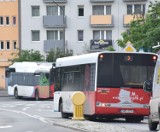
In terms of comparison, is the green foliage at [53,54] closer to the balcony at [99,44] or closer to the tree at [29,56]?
the tree at [29,56]

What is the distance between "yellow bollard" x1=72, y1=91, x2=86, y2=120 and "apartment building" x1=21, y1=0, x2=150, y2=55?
51368 mm

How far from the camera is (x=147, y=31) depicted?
42.9m

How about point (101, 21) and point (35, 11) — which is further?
point (35, 11)

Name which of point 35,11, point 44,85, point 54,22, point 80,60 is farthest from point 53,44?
point 80,60

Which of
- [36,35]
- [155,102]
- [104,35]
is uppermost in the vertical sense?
[36,35]

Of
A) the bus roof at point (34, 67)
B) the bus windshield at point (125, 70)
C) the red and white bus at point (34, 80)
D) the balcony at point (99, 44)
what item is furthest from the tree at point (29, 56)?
the bus windshield at point (125, 70)

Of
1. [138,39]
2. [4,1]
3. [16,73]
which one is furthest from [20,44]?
[138,39]

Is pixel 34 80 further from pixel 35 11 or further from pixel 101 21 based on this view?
pixel 35 11

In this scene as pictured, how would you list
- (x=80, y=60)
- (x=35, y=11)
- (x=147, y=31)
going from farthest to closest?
1. (x=35, y=11)
2. (x=147, y=31)
3. (x=80, y=60)

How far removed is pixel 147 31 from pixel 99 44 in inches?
1368

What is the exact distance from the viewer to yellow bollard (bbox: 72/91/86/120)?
25.9 m

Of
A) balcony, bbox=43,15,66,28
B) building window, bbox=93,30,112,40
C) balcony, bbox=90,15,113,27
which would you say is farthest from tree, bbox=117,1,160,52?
balcony, bbox=43,15,66,28

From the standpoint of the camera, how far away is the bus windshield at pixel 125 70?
26047 millimetres

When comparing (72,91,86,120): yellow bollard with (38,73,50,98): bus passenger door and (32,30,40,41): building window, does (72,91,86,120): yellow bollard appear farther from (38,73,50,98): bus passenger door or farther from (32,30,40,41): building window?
(32,30,40,41): building window
